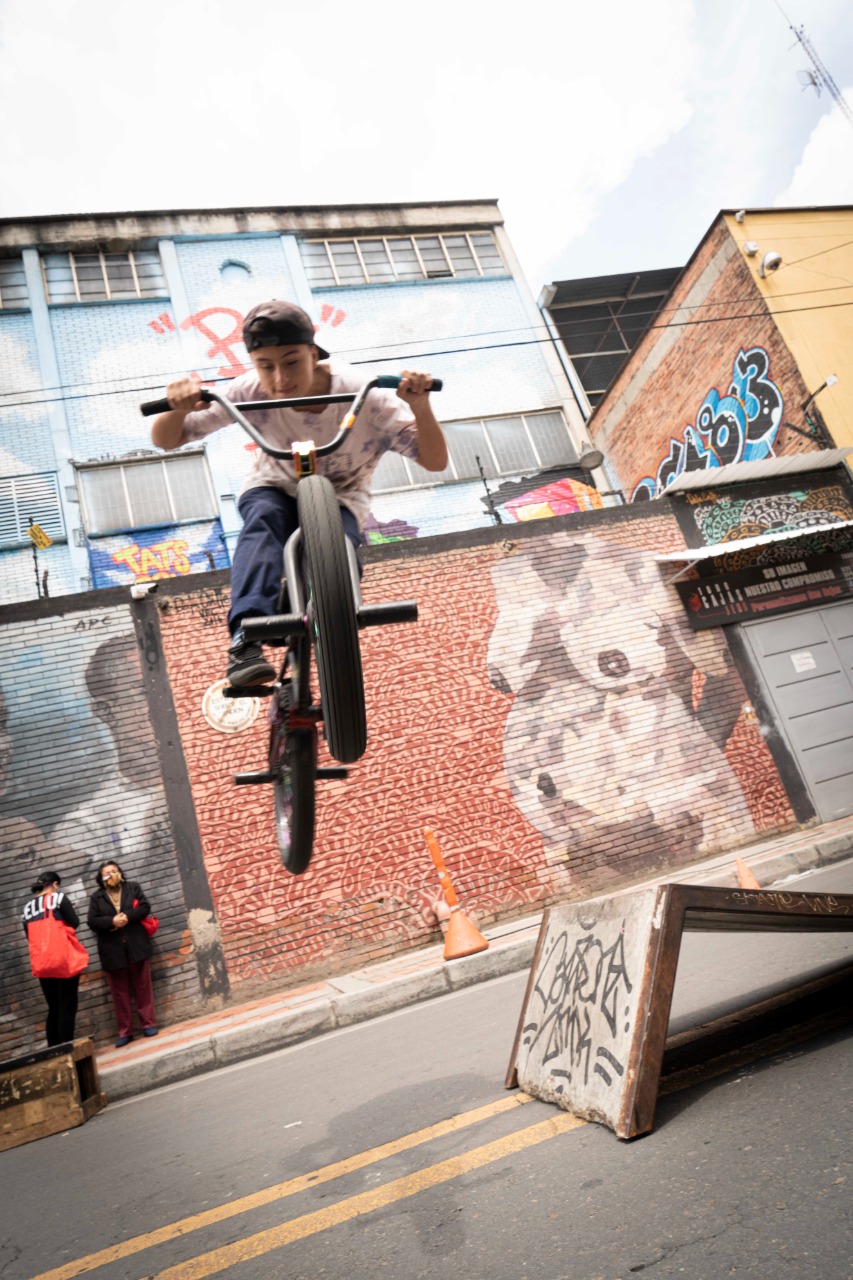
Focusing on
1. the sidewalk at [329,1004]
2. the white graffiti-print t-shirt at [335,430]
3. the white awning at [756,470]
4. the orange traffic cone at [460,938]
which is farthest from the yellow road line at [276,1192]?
the white awning at [756,470]

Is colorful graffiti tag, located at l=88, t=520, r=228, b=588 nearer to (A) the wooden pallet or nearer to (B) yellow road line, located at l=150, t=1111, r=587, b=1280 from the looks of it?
(A) the wooden pallet

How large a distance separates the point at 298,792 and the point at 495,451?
15.0 metres

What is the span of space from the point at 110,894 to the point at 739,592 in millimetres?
9205

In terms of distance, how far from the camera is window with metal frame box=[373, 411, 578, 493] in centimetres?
1667

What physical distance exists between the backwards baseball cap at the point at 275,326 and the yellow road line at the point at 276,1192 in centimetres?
308

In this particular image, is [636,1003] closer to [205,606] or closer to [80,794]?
[80,794]

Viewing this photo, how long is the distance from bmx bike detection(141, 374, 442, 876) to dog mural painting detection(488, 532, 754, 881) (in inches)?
262

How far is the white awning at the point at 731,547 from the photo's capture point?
A: 10.6 m

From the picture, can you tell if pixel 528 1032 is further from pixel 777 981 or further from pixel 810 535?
pixel 810 535

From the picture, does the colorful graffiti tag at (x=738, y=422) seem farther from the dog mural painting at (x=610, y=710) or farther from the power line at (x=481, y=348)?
the dog mural painting at (x=610, y=710)

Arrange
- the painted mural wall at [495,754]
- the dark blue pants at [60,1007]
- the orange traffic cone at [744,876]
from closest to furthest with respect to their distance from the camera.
Result: the orange traffic cone at [744,876] → the dark blue pants at [60,1007] → the painted mural wall at [495,754]

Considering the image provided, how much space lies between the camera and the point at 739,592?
11469 mm

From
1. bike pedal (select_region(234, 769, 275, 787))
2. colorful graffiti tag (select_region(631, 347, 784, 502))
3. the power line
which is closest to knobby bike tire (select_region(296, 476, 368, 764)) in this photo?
bike pedal (select_region(234, 769, 275, 787))

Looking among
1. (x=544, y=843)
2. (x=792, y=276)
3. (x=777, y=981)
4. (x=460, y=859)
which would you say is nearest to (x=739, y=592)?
(x=544, y=843)
